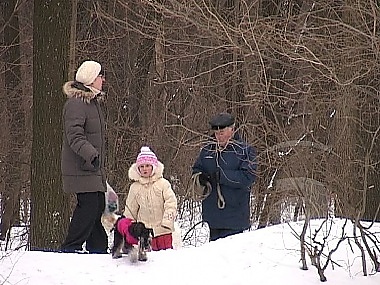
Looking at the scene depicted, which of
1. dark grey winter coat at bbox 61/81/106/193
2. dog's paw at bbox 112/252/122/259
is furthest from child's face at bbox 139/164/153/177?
dog's paw at bbox 112/252/122/259

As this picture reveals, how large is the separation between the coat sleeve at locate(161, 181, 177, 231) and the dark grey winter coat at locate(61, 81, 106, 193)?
53 cm

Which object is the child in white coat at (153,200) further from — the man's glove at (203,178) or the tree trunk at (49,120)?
the tree trunk at (49,120)

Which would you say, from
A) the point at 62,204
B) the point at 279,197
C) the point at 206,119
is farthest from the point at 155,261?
the point at 206,119

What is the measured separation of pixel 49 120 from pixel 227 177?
3149mm

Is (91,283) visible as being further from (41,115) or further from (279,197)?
(41,115)

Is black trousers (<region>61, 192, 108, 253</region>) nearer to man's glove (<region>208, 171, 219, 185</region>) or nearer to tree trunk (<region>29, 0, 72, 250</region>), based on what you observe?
man's glove (<region>208, 171, 219, 185</region>)

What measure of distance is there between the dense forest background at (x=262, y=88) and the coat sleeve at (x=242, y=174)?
249mm

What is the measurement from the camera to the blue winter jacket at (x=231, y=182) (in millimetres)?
6613

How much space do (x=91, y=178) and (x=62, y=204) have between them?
281cm

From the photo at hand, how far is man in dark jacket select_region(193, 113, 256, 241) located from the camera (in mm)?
6586

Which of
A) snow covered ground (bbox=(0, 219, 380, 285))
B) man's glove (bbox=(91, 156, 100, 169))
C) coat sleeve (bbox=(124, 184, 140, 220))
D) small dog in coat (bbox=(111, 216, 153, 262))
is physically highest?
man's glove (bbox=(91, 156, 100, 169))

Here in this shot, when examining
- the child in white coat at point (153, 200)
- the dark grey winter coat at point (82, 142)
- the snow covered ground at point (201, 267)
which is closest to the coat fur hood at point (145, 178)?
the child in white coat at point (153, 200)

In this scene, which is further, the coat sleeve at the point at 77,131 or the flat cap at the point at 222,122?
the flat cap at the point at 222,122

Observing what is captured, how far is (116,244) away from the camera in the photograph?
546 cm
